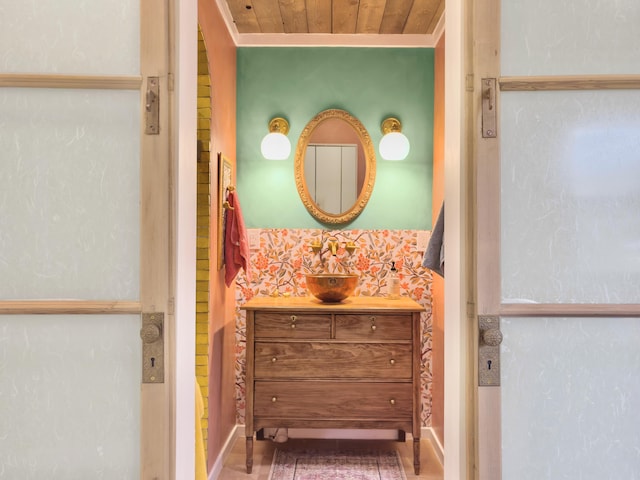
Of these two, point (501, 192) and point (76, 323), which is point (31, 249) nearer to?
point (76, 323)

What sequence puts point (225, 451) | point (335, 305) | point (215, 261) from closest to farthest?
point (215, 261) < point (335, 305) < point (225, 451)

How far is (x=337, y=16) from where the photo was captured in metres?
2.95

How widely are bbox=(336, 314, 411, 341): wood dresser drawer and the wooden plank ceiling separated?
1813 millimetres

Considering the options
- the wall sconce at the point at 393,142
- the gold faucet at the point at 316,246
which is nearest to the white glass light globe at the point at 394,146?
the wall sconce at the point at 393,142

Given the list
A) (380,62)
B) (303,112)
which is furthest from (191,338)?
(380,62)

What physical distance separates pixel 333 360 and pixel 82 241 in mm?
1791

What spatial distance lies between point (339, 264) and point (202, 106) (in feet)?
4.60

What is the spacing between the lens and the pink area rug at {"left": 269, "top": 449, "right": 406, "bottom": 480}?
2.67 m

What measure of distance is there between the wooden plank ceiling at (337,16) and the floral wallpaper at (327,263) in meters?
1.34

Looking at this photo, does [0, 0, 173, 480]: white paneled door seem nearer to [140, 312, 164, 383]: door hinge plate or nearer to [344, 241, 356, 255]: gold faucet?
[140, 312, 164, 383]: door hinge plate

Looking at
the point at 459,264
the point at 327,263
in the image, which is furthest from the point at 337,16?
the point at 459,264

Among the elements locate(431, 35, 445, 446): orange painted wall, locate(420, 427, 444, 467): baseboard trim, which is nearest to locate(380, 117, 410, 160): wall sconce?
locate(431, 35, 445, 446): orange painted wall

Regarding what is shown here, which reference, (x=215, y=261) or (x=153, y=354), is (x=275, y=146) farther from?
(x=153, y=354)

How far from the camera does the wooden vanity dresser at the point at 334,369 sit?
2.70m
